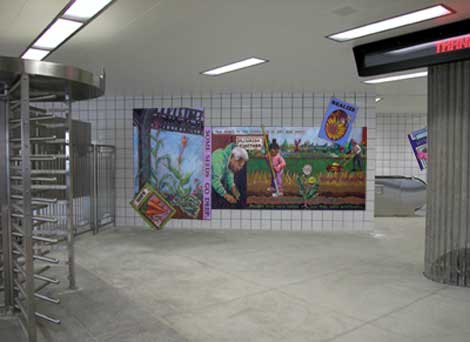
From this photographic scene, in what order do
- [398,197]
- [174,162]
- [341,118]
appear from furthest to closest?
[398,197] → [174,162] → [341,118]

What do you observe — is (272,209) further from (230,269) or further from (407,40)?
(407,40)

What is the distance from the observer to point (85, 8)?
10.8 ft

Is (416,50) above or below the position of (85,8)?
below

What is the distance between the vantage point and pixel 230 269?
5109 millimetres

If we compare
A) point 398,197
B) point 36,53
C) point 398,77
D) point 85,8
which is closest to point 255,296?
point 85,8

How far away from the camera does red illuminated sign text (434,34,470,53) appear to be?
3723 millimetres

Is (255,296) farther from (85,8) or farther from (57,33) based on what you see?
(57,33)

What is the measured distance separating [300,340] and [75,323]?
2.01m

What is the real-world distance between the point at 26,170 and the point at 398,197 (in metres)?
9.20

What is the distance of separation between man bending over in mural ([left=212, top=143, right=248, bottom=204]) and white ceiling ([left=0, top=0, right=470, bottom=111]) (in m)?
1.64

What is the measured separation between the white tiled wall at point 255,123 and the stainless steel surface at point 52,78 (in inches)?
162

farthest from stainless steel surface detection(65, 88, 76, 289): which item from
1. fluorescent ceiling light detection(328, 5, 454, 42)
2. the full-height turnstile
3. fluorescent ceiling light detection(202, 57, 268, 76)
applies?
fluorescent ceiling light detection(328, 5, 454, 42)

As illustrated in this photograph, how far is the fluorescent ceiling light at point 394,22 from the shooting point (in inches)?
133

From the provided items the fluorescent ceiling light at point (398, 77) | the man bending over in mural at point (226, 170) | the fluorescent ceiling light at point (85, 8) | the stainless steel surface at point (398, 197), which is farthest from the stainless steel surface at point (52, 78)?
the stainless steel surface at point (398, 197)
